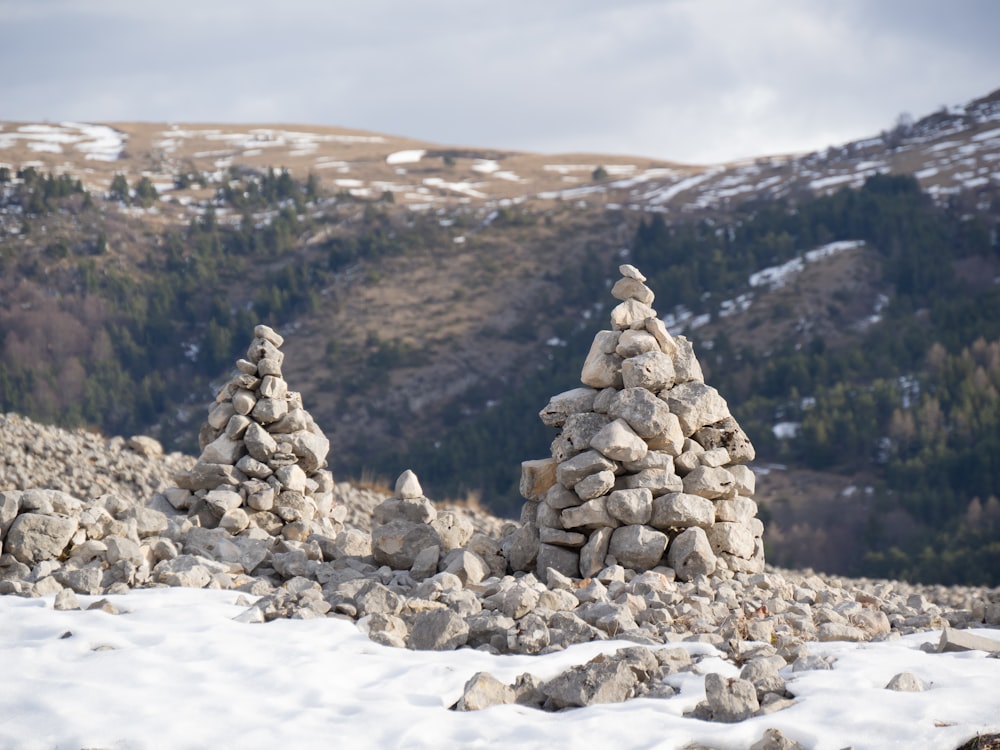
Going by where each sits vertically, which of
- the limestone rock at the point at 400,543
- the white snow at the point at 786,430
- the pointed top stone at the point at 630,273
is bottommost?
the white snow at the point at 786,430

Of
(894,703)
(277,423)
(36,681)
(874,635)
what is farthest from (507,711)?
(277,423)

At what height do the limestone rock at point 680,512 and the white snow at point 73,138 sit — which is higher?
the white snow at point 73,138

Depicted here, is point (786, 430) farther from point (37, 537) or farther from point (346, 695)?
point (346, 695)

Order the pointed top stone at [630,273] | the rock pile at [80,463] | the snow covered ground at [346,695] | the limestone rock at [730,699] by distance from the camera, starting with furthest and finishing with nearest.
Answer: the rock pile at [80,463] → the pointed top stone at [630,273] → the limestone rock at [730,699] → the snow covered ground at [346,695]

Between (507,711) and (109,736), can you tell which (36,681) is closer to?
(109,736)

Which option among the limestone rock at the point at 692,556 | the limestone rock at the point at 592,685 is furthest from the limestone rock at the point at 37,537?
the limestone rock at the point at 692,556

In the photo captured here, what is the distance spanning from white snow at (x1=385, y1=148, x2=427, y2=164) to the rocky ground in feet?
244

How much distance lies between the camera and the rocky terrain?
273 inches

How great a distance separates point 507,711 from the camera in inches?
239

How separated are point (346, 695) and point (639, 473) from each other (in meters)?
4.46

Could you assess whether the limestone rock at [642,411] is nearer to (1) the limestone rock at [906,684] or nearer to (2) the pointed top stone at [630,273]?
(2) the pointed top stone at [630,273]

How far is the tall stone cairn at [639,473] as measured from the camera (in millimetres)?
9914

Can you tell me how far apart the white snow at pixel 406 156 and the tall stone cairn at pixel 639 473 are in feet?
244

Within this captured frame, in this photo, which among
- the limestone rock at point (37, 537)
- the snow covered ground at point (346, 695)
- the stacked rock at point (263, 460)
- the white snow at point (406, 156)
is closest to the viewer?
the snow covered ground at point (346, 695)
